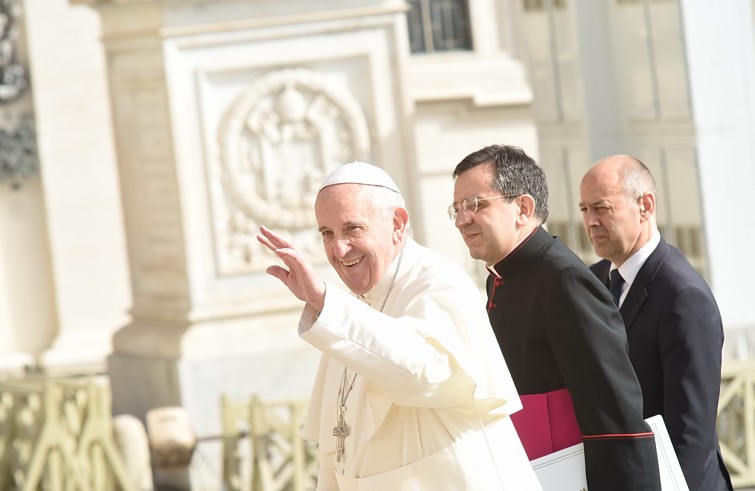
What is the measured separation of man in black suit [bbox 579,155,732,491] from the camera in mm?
3957

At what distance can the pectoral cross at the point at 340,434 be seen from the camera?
348cm

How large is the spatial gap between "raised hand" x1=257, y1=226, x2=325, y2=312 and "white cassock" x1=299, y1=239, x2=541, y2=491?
1.0 inches

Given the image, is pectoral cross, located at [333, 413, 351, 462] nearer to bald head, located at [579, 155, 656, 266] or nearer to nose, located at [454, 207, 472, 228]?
nose, located at [454, 207, 472, 228]

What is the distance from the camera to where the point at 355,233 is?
3.34 metres

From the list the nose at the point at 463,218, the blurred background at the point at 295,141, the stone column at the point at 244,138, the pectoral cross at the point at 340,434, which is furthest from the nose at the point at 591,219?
the stone column at the point at 244,138

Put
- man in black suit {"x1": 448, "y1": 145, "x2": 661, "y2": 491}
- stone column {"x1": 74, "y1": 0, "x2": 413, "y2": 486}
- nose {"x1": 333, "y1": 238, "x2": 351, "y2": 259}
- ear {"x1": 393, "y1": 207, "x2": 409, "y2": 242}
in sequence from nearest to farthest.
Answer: nose {"x1": 333, "y1": 238, "x2": 351, "y2": 259}
ear {"x1": 393, "y1": 207, "x2": 409, "y2": 242}
man in black suit {"x1": 448, "y1": 145, "x2": 661, "y2": 491}
stone column {"x1": 74, "y1": 0, "x2": 413, "y2": 486}

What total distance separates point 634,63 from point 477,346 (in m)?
5.16

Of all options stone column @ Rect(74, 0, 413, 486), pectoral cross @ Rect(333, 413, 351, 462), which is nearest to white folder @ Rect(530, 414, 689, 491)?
pectoral cross @ Rect(333, 413, 351, 462)

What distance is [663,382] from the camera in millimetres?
4059

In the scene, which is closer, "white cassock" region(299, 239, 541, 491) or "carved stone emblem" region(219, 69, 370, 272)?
"white cassock" region(299, 239, 541, 491)

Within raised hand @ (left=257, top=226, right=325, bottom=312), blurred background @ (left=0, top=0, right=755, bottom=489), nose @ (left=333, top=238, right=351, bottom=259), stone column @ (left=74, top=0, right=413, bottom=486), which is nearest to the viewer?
raised hand @ (left=257, top=226, right=325, bottom=312)

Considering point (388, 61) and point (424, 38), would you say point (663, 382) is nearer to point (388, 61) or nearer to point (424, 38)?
point (388, 61)

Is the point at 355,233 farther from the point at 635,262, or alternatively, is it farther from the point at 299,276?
the point at 635,262

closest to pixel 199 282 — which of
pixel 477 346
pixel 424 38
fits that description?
pixel 477 346
